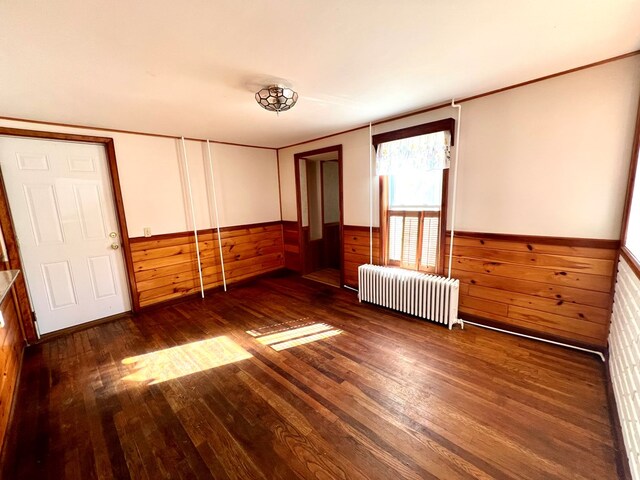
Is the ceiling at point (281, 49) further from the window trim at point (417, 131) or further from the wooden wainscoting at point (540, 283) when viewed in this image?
the wooden wainscoting at point (540, 283)

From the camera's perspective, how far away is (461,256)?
272 centimetres

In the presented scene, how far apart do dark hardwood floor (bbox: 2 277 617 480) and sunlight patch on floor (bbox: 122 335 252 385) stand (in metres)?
0.01

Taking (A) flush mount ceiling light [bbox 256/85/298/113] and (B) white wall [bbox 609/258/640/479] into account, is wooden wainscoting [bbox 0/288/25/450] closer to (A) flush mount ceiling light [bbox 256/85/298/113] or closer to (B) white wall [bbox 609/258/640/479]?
(A) flush mount ceiling light [bbox 256/85/298/113]

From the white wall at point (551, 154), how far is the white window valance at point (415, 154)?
0.17 metres

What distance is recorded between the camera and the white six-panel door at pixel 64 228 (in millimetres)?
2600

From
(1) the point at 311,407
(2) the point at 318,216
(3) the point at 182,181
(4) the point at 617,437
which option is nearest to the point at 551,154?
(4) the point at 617,437

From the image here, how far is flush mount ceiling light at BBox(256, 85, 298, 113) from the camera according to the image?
2.01 meters

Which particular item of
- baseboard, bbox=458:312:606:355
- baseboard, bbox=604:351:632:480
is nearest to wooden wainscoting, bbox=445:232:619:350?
baseboard, bbox=458:312:606:355

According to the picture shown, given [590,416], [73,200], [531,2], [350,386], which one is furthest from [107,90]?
[590,416]

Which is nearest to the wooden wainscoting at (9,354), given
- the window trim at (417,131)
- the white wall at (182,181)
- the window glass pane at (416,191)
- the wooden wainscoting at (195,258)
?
the wooden wainscoting at (195,258)

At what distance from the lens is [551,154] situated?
214cm

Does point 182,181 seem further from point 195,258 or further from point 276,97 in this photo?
point 276,97

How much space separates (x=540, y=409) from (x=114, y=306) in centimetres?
423

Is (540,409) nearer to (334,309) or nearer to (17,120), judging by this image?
(334,309)
